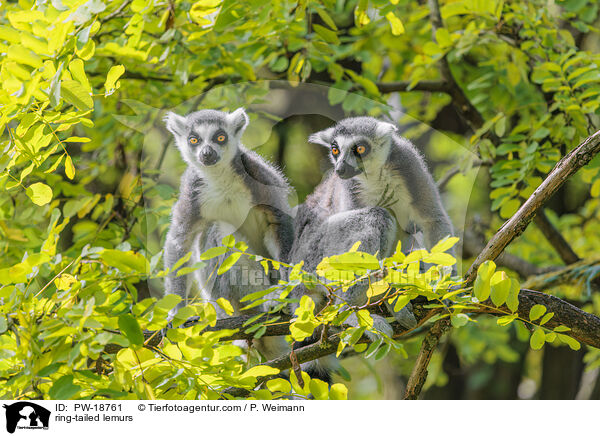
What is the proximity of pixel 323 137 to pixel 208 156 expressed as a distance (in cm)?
32

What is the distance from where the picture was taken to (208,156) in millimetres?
1479

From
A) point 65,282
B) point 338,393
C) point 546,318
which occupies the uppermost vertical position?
point 65,282

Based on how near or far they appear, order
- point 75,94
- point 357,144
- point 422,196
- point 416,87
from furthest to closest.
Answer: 1. point 416,87
2. point 422,196
3. point 357,144
4. point 75,94

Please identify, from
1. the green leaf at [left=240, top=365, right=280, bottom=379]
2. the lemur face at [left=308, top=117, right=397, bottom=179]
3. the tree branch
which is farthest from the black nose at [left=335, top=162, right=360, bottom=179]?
the tree branch

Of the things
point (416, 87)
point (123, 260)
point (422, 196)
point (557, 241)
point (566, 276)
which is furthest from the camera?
point (557, 241)

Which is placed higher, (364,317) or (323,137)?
(323,137)

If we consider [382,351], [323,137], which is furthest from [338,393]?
[323,137]

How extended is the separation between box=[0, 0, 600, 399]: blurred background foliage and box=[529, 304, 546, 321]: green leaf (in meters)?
0.35

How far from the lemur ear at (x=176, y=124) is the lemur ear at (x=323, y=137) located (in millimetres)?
359

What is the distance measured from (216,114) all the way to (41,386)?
87cm

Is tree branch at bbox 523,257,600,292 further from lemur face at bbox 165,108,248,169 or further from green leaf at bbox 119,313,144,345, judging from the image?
green leaf at bbox 119,313,144,345

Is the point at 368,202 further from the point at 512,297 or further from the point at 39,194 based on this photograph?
the point at 39,194

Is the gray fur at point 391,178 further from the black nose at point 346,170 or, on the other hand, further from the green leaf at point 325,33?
the green leaf at point 325,33

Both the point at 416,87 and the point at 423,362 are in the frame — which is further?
the point at 416,87
